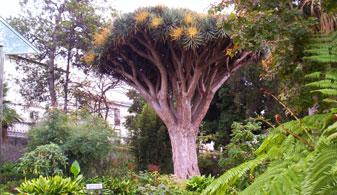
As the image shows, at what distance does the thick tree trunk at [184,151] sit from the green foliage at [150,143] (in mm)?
2486

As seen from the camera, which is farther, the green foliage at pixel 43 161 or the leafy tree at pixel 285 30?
the green foliage at pixel 43 161

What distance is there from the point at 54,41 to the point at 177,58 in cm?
765

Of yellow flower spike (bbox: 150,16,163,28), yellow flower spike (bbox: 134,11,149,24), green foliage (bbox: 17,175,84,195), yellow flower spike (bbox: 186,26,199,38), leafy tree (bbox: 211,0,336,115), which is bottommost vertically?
green foliage (bbox: 17,175,84,195)

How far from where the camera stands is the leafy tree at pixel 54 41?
15.4 m

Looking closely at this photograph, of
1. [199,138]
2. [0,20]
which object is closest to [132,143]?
[199,138]

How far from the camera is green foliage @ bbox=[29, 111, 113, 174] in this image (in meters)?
9.52

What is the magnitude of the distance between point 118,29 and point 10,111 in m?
5.28

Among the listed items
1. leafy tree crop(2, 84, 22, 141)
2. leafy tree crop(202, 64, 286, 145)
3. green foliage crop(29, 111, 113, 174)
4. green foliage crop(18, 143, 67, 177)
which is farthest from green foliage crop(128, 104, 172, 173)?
leafy tree crop(2, 84, 22, 141)

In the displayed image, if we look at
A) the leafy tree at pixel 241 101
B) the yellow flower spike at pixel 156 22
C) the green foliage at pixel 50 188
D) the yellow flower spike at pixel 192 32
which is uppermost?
the yellow flower spike at pixel 156 22

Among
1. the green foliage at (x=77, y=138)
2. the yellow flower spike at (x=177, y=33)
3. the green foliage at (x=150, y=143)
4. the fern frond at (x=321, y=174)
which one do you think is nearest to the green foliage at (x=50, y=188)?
the green foliage at (x=77, y=138)

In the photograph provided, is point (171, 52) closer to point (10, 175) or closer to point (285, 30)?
point (10, 175)

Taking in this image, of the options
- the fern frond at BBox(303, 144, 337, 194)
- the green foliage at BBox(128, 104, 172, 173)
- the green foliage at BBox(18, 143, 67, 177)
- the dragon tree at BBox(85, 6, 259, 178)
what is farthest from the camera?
the green foliage at BBox(128, 104, 172, 173)

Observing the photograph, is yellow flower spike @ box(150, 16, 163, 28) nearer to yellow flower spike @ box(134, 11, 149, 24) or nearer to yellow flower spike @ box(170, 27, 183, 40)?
yellow flower spike @ box(134, 11, 149, 24)

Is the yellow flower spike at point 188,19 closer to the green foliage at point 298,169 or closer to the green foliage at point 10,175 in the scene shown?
the green foliage at point 10,175
